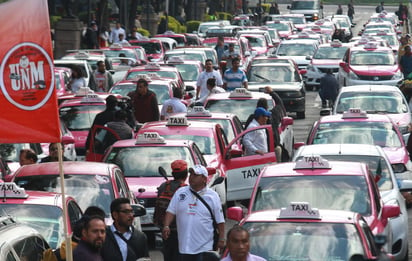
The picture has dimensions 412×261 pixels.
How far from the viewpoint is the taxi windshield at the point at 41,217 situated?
40.8ft

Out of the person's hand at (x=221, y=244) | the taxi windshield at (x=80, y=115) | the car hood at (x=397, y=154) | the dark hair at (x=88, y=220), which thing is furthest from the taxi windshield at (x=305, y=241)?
the taxi windshield at (x=80, y=115)

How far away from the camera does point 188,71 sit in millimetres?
35469

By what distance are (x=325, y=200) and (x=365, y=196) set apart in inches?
16.5

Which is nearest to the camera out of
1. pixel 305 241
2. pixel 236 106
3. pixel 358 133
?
pixel 305 241

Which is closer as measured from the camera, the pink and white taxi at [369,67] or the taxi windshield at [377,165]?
the taxi windshield at [377,165]

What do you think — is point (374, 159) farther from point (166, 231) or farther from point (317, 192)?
point (166, 231)

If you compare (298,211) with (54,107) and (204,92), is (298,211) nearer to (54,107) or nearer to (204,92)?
(54,107)

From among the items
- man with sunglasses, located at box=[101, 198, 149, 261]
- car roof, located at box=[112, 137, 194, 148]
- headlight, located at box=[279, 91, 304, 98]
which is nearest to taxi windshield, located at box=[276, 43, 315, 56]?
headlight, located at box=[279, 91, 304, 98]

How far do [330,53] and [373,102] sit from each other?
59.7 ft

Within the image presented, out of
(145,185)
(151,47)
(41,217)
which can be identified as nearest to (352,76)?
(151,47)

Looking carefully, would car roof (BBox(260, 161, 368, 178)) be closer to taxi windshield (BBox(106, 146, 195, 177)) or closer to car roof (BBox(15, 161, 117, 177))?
car roof (BBox(15, 161, 117, 177))

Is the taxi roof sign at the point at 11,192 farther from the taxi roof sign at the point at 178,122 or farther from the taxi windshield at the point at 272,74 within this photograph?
the taxi windshield at the point at 272,74

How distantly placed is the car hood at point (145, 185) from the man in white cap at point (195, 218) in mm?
4384

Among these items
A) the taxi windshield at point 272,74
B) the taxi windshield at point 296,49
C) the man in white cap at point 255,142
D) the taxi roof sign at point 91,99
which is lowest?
the taxi windshield at point 296,49
